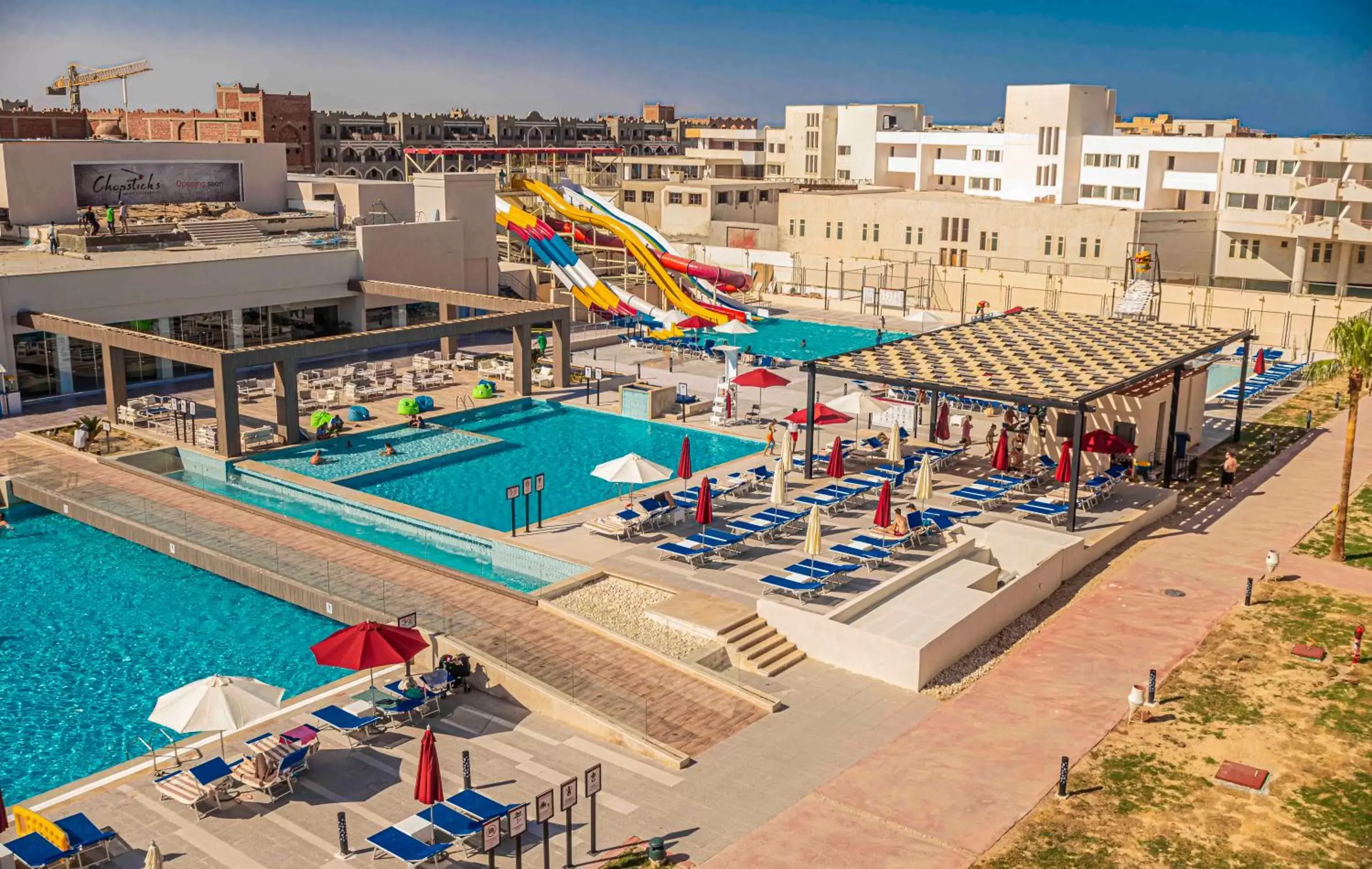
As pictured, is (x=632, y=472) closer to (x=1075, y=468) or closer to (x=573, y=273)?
(x=1075, y=468)

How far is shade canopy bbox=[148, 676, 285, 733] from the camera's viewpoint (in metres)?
15.7

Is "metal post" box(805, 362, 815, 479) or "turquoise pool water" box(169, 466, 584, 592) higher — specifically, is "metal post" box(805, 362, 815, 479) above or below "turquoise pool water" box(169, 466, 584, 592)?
above

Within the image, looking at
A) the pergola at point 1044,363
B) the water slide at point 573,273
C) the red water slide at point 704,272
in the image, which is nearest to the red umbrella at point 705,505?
the pergola at point 1044,363

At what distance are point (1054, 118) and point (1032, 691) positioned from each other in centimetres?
6399

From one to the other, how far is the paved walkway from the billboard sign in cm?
2162

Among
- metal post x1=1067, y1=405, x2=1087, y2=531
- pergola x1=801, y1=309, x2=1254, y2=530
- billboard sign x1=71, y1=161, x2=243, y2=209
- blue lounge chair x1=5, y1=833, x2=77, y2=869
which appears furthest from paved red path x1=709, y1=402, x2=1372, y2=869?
billboard sign x1=71, y1=161, x2=243, y2=209

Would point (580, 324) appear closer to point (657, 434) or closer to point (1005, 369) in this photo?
point (657, 434)

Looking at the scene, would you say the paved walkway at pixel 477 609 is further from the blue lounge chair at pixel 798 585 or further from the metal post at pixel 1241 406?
the metal post at pixel 1241 406

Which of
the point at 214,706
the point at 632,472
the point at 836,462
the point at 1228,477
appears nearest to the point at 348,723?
the point at 214,706

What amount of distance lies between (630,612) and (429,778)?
7.61 metres

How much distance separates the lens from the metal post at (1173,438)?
1177 inches

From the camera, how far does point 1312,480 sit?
32031 mm

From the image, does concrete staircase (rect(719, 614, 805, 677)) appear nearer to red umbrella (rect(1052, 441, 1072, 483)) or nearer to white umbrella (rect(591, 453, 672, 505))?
white umbrella (rect(591, 453, 672, 505))

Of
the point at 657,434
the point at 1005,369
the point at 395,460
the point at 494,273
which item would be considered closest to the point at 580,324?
the point at 494,273
